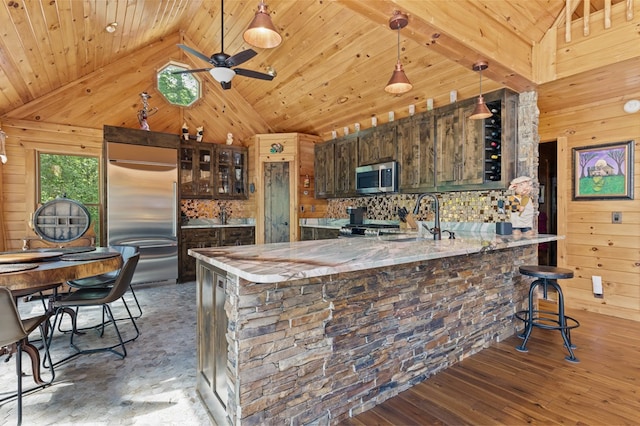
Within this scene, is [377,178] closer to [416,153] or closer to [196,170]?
[416,153]

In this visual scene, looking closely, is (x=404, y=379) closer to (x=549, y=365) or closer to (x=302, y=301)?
(x=302, y=301)

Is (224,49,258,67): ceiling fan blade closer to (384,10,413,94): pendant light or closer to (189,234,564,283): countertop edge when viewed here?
(384,10,413,94): pendant light

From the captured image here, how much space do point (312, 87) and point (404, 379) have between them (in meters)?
4.22

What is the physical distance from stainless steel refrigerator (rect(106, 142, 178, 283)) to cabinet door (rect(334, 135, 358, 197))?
2764mm

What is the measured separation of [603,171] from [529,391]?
3.09m

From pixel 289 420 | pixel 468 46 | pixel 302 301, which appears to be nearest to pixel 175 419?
pixel 289 420

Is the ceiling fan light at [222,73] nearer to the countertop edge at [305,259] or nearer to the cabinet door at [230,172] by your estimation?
the countertop edge at [305,259]

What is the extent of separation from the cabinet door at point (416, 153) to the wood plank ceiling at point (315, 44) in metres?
0.34

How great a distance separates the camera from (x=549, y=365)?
2445 mm

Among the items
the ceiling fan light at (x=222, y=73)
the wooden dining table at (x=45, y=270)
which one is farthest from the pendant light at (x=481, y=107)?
the wooden dining table at (x=45, y=270)

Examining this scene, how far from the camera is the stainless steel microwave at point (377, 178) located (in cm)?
450

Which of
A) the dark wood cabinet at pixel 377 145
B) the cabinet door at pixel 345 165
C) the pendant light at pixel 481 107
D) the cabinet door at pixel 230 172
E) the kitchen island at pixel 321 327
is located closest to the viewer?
the kitchen island at pixel 321 327

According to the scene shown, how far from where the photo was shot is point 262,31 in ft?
6.88

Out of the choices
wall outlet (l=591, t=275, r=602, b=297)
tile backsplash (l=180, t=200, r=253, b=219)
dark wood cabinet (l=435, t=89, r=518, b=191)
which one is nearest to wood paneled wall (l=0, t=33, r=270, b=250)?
tile backsplash (l=180, t=200, r=253, b=219)
